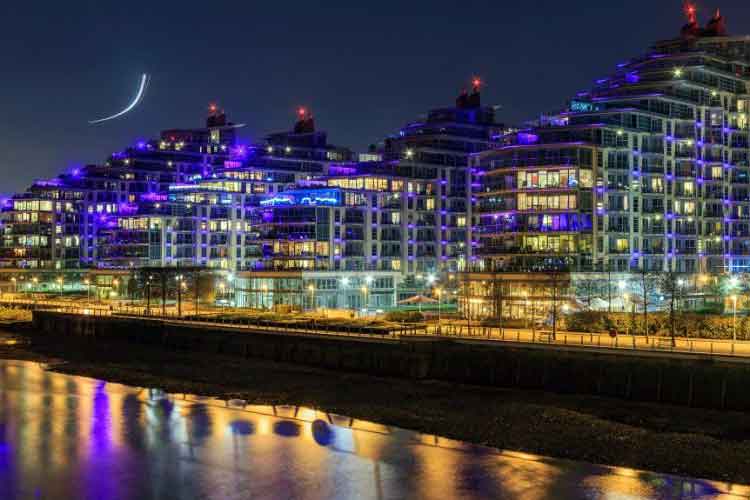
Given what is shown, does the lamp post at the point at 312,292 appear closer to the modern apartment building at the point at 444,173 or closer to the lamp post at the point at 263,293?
the lamp post at the point at 263,293

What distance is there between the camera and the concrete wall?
2419 inches

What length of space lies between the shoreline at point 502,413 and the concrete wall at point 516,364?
1.23 m

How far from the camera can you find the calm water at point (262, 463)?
44.9m

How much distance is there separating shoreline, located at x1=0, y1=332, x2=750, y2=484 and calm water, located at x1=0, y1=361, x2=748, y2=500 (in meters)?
→ 2.32

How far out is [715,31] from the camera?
536ft

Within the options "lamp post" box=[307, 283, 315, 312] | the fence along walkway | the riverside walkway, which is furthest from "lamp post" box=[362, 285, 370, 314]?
the fence along walkway

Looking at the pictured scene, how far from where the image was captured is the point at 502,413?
2448 inches

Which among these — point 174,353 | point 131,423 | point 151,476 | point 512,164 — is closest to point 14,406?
point 131,423

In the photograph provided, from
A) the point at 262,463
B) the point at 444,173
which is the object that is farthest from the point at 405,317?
the point at 444,173

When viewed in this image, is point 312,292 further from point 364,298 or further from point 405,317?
point 405,317

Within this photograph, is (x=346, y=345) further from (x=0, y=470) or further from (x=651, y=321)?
(x=0, y=470)

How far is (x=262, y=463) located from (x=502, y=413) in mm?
19089

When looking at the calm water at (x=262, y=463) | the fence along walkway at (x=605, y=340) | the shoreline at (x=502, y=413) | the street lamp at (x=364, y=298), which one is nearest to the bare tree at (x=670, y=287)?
the fence along walkway at (x=605, y=340)

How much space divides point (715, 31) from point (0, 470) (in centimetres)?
14866
